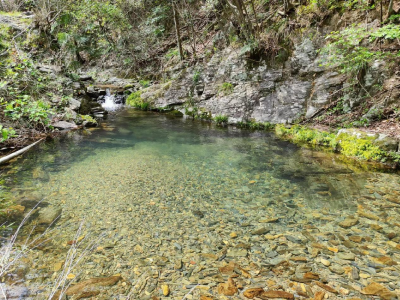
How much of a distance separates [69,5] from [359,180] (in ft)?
64.6

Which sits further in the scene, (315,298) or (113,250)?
(113,250)

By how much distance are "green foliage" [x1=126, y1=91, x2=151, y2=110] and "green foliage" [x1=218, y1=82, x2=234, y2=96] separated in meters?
5.59

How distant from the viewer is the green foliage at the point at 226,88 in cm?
1227

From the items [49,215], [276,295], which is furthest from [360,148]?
[49,215]

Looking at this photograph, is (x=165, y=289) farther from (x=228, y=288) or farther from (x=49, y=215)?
(x=49, y=215)

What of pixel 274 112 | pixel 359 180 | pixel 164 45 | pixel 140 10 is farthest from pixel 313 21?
pixel 140 10

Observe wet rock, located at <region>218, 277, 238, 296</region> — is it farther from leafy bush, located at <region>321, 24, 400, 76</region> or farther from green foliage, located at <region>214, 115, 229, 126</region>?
green foliage, located at <region>214, 115, 229, 126</region>

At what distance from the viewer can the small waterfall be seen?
16756mm

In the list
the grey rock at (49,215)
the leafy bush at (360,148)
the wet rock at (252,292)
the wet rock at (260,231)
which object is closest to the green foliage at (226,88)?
the leafy bush at (360,148)

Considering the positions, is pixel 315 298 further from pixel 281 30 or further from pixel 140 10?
pixel 140 10

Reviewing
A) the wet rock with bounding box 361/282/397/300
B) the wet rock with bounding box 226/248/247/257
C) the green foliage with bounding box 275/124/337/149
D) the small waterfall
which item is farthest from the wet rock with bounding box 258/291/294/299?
the small waterfall

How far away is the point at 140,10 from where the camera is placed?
2230 centimetres

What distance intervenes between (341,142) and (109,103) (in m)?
16.5

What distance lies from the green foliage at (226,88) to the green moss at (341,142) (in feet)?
12.4
